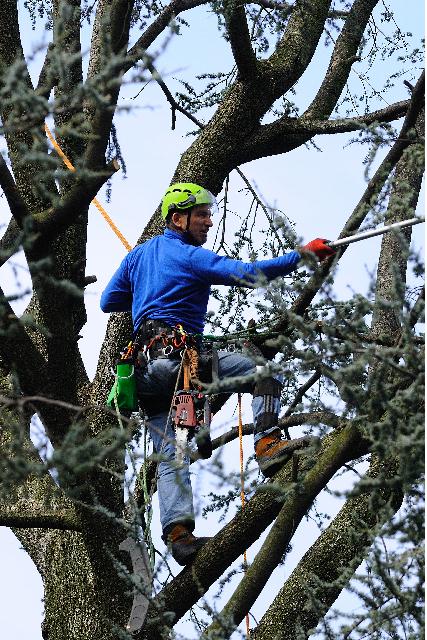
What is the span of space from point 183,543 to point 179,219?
5.52 feet

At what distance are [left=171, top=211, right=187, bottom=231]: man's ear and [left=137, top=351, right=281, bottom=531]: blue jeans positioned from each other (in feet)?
2.44

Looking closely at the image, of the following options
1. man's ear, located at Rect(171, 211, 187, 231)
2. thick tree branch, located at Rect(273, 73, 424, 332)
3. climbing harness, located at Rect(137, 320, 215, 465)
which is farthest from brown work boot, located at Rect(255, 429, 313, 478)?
man's ear, located at Rect(171, 211, 187, 231)

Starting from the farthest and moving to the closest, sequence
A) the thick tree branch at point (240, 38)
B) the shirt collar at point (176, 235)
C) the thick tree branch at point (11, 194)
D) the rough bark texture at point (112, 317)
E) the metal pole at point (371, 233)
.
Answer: the thick tree branch at point (240, 38) < the shirt collar at point (176, 235) < the thick tree branch at point (11, 194) < the metal pole at point (371, 233) < the rough bark texture at point (112, 317)

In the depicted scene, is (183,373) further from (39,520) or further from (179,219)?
(39,520)

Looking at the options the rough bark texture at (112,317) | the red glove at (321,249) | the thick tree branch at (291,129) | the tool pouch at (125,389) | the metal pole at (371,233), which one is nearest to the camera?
the rough bark texture at (112,317)

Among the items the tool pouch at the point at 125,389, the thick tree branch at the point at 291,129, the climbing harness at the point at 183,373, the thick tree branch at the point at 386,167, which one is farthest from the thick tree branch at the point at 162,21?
the thick tree branch at the point at 386,167

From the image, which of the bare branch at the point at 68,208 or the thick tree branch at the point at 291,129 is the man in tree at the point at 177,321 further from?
the thick tree branch at the point at 291,129

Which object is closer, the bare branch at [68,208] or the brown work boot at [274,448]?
the bare branch at [68,208]

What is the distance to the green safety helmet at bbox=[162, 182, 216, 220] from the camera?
6.36 metres

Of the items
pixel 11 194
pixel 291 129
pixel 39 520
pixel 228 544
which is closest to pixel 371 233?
pixel 11 194

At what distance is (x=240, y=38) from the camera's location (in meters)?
6.87

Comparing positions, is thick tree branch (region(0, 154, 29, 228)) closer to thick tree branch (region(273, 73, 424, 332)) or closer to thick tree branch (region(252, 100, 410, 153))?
thick tree branch (region(273, 73, 424, 332))

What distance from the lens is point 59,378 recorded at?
18.0 feet

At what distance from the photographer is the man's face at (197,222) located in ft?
20.8
